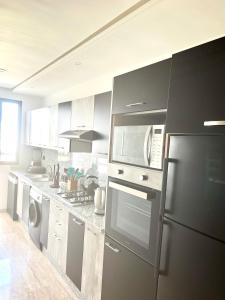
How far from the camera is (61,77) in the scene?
12.1 ft

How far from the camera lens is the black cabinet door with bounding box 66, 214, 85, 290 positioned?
100.0 inches

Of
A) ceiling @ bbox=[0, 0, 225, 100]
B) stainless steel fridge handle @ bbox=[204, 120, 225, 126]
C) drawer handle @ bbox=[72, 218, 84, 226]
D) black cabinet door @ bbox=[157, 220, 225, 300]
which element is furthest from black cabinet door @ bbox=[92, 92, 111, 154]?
stainless steel fridge handle @ bbox=[204, 120, 225, 126]

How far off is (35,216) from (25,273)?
2.84 ft

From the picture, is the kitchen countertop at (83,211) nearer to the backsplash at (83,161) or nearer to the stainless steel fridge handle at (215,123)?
the backsplash at (83,161)

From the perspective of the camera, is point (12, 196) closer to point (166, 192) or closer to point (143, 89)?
point (143, 89)

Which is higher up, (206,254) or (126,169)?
(126,169)

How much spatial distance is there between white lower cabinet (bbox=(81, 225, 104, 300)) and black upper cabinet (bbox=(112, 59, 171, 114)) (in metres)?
1.13

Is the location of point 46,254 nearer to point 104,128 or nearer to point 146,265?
point 104,128

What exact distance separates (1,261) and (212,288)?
3031mm

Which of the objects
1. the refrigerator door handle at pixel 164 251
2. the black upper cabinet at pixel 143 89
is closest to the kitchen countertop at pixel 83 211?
the refrigerator door handle at pixel 164 251

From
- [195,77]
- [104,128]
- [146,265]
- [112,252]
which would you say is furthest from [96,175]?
[195,77]

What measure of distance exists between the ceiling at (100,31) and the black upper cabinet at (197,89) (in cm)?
46

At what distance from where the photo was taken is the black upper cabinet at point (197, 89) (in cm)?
121

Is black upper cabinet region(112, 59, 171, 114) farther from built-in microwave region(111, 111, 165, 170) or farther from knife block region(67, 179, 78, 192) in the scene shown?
knife block region(67, 179, 78, 192)
